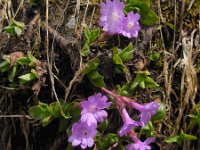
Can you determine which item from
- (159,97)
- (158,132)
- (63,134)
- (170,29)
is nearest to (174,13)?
(170,29)

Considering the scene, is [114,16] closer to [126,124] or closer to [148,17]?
[148,17]

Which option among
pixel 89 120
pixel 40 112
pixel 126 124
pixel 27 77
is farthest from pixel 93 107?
pixel 27 77

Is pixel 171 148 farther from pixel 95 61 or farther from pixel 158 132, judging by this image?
pixel 95 61

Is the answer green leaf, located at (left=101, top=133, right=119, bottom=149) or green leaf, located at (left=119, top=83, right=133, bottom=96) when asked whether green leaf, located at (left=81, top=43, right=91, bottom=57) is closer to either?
green leaf, located at (left=119, top=83, right=133, bottom=96)

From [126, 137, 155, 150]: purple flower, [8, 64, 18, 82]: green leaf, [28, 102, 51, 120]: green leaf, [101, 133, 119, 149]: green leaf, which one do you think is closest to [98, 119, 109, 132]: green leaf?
[101, 133, 119, 149]: green leaf

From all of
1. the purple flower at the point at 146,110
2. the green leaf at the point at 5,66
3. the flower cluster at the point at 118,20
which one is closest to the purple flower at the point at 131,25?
the flower cluster at the point at 118,20

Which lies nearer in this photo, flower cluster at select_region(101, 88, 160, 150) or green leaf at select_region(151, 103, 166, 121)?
flower cluster at select_region(101, 88, 160, 150)
